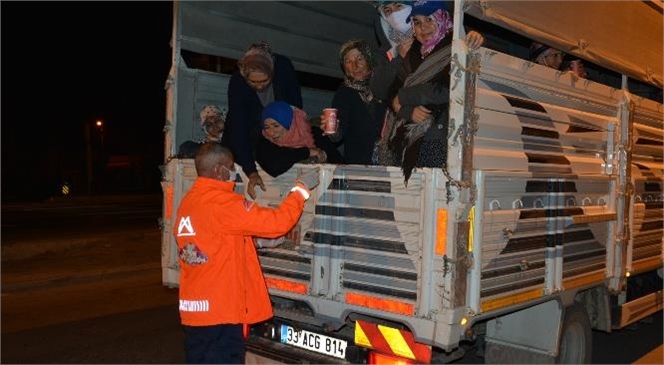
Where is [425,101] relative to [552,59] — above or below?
below

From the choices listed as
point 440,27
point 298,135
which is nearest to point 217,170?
point 298,135

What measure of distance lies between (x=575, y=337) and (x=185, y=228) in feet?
8.90

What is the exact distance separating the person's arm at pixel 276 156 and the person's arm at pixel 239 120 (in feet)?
0.53

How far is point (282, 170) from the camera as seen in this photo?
3.85 meters

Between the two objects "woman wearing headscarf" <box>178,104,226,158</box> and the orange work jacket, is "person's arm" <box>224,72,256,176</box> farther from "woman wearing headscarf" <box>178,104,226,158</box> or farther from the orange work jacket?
the orange work jacket

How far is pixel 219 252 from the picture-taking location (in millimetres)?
3473

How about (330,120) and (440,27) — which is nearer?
(440,27)

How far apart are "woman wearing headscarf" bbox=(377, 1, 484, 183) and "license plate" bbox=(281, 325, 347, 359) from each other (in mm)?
1096

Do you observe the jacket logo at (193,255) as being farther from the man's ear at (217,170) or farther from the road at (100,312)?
the road at (100,312)

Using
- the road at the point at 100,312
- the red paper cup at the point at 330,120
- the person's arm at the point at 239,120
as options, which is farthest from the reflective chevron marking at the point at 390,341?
the road at the point at 100,312

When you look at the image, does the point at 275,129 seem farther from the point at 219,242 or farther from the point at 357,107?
the point at 219,242

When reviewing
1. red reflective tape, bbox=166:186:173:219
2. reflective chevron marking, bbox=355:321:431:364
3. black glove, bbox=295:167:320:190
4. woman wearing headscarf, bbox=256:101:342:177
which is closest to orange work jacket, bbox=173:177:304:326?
black glove, bbox=295:167:320:190

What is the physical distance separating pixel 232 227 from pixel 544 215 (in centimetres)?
186

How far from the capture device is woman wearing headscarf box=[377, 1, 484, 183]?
3.45m
